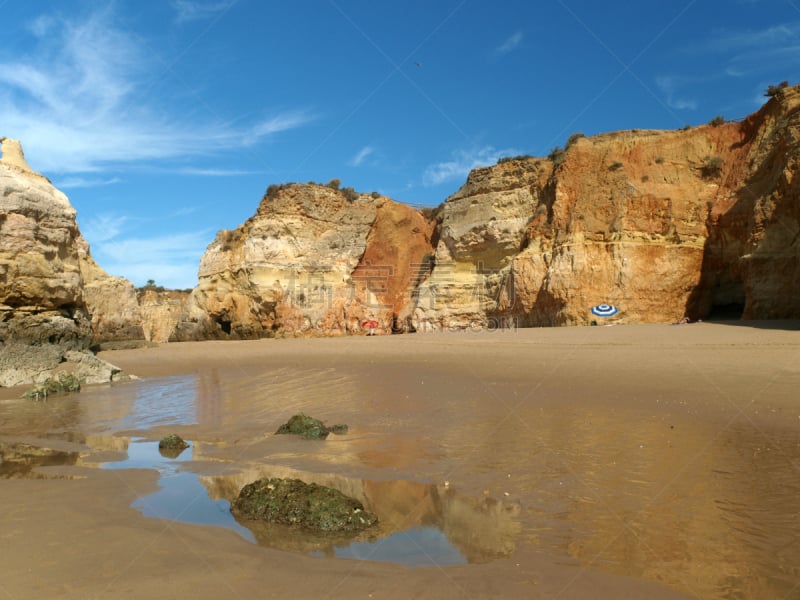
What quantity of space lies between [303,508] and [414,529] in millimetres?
740

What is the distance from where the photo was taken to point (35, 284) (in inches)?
511

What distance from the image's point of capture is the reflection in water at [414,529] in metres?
3.00

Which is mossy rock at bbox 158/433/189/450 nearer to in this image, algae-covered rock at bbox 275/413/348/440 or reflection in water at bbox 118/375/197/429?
algae-covered rock at bbox 275/413/348/440

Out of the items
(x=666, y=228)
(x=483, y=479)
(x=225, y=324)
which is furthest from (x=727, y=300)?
(x=225, y=324)

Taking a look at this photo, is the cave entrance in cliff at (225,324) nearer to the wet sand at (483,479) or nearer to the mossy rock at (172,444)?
the wet sand at (483,479)

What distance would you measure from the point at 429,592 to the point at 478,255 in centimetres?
2588

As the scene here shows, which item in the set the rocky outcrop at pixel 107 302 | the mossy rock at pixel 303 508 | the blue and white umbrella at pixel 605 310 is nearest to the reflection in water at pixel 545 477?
the mossy rock at pixel 303 508

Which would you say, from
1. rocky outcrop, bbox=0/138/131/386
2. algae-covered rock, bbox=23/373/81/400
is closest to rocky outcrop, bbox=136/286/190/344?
rocky outcrop, bbox=0/138/131/386

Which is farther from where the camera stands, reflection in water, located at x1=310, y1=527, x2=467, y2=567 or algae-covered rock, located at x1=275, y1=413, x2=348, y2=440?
algae-covered rock, located at x1=275, y1=413, x2=348, y2=440

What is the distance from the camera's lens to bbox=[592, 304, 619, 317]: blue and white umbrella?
64.3 ft

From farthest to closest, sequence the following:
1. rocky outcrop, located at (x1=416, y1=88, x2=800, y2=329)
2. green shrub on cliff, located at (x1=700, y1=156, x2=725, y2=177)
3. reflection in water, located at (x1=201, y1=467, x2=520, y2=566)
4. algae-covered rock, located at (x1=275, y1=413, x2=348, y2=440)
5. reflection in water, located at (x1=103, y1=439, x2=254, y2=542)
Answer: green shrub on cliff, located at (x1=700, y1=156, x2=725, y2=177), rocky outcrop, located at (x1=416, y1=88, x2=800, y2=329), algae-covered rock, located at (x1=275, y1=413, x2=348, y2=440), reflection in water, located at (x1=103, y1=439, x2=254, y2=542), reflection in water, located at (x1=201, y1=467, x2=520, y2=566)

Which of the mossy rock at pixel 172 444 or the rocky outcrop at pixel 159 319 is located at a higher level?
the rocky outcrop at pixel 159 319

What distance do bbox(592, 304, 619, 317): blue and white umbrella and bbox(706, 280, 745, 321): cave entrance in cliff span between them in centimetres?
334

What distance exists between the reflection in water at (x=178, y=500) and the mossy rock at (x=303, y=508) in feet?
0.51
